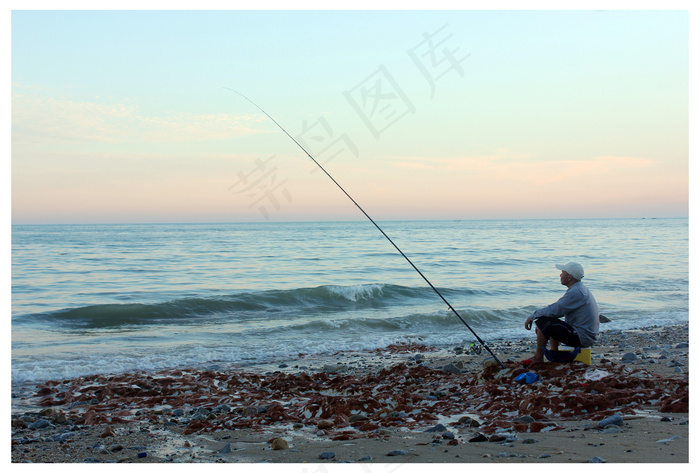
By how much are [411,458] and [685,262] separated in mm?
27020

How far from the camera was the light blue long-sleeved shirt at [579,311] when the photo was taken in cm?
588

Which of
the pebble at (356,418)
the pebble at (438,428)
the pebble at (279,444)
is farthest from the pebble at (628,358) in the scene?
the pebble at (279,444)

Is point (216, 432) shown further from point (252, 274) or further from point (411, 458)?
point (252, 274)

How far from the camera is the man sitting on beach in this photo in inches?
232

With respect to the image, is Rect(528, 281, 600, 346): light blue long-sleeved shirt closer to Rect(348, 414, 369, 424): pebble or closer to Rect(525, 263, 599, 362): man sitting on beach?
Rect(525, 263, 599, 362): man sitting on beach

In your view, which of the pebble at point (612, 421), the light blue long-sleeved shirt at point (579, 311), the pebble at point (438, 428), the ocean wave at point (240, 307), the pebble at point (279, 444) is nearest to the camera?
the pebble at point (612, 421)

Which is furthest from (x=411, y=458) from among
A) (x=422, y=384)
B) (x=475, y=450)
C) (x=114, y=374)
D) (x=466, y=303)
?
(x=466, y=303)

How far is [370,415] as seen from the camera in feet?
17.0

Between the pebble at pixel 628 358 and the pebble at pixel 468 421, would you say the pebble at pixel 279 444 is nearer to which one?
the pebble at pixel 468 421

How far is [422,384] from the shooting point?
6551 mm

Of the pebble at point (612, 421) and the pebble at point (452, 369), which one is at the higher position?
the pebble at point (612, 421)

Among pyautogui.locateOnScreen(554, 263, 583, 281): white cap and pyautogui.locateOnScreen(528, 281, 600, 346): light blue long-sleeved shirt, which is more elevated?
pyautogui.locateOnScreen(554, 263, 583, 281): white cap

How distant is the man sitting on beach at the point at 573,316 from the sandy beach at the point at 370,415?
0.35 metres

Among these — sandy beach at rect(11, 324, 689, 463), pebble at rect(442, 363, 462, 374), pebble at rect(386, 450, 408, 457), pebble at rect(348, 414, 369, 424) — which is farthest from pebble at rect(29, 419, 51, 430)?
pebble at rect(442, 363, 462, 374)
